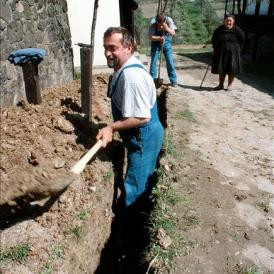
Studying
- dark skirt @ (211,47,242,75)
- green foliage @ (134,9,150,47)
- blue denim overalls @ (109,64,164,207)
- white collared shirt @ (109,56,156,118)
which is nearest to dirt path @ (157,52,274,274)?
blue denim overalls @ (109,64,164,207)

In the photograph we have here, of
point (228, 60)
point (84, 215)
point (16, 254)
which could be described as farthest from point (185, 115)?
point (16, 254)

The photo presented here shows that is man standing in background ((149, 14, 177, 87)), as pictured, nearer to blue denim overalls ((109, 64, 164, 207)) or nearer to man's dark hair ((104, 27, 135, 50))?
blue denim overalls ((109, 64, 164, 207))

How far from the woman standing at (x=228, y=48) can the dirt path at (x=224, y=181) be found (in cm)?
90

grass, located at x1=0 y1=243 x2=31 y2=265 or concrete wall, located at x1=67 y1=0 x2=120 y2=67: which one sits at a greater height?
concrete wall, located at x1=67 y1=0 x2=120 y2=67

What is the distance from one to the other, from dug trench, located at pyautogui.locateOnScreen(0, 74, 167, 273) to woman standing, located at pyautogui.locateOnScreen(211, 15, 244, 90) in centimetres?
437

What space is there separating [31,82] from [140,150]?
2.00 m

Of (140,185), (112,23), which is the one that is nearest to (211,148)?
Result: (140,185)

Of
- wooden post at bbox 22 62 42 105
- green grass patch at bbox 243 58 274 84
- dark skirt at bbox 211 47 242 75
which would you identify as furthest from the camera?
green grass patch at bbox 243 58 274 84

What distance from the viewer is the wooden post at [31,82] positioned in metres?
4.98

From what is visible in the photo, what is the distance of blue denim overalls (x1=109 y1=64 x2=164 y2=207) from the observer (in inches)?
161

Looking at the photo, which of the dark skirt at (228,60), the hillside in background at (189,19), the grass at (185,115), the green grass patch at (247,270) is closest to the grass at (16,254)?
the green grass patch at (247,270)

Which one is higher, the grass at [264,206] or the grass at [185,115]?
the grass at [185,115]

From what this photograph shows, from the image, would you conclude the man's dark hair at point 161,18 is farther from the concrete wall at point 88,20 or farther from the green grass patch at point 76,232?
the green grass patch at point 76,232

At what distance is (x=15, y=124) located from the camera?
464cm
